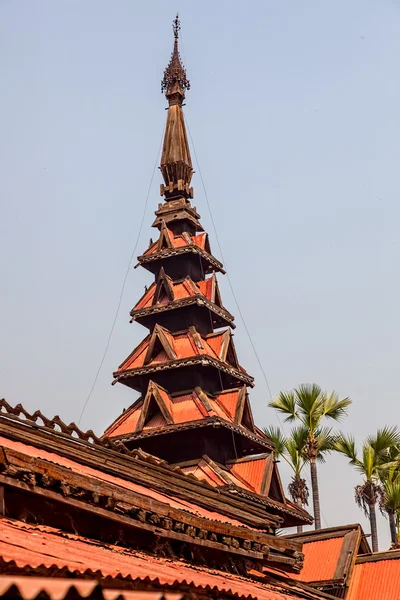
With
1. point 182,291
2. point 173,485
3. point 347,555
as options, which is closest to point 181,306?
point 182,291

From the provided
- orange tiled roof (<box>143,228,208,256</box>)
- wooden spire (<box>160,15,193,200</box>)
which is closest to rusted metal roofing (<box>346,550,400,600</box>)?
orange tiled roof (<box>143,228,208,256</box>)

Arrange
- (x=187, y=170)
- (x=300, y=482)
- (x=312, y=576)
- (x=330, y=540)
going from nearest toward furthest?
(x=312, y=576) → (x=330, y=540) → (x=187, y=170) → (x=300, y=482)

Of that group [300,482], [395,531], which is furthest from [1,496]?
[300,482]

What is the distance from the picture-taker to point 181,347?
2922 centimetres

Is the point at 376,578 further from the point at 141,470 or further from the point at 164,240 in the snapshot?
the point at 164,240

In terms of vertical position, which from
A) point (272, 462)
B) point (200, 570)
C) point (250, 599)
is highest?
point (272, 462)

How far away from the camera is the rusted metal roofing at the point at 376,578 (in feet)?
72.8

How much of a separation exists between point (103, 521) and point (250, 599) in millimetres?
2453

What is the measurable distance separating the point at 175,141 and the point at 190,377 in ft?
37.3

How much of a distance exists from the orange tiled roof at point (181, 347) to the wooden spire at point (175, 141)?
6.98 meters

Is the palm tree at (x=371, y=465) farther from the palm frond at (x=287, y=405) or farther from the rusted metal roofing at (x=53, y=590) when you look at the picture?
the rusted metal roofing at (x=53, y=590)

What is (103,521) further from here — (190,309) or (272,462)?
(190,309)

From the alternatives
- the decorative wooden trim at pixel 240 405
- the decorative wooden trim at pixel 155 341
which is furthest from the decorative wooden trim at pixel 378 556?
the decorative wooden trim at pixel 155 341

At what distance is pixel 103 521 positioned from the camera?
1212 centimetres
